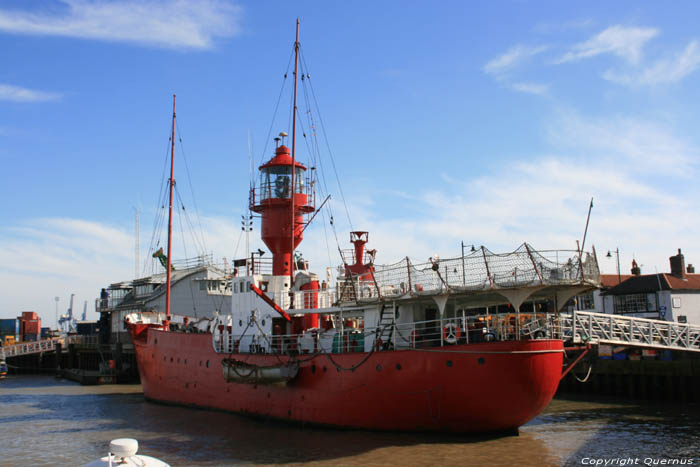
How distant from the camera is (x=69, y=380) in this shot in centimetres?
4900

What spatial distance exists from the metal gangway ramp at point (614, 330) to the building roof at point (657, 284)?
15.0m

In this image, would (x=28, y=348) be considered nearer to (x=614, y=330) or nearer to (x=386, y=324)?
(x=386, y=324)

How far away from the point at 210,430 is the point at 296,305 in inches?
249

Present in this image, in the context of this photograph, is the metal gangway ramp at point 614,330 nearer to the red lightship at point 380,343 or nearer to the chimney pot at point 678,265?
the red lightship at point 380,343

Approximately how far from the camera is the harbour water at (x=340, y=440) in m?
17.4

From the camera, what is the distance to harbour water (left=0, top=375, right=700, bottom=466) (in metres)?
17.4

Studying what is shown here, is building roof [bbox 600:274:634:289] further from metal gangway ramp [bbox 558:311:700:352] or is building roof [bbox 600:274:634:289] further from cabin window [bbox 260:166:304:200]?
cabin window [bbox 260:166:304:200]

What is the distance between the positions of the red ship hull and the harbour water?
0.56 meters

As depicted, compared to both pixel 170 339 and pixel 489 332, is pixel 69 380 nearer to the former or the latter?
pixel 170 339

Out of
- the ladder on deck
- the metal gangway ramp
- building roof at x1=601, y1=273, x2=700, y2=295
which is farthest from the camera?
building roof at x1=601, y1=273, x2=700, y2=295

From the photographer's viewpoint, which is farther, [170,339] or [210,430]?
[170,339]

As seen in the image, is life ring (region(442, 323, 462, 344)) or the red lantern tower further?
the red lantern tower

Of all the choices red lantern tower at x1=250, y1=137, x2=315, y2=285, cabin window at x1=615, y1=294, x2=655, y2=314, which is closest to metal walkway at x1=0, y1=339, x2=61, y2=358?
red lantern tower at x1=250, y1=137, x2=315, y2=285

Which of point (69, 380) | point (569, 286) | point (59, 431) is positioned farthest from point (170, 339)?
point (69, 380)
